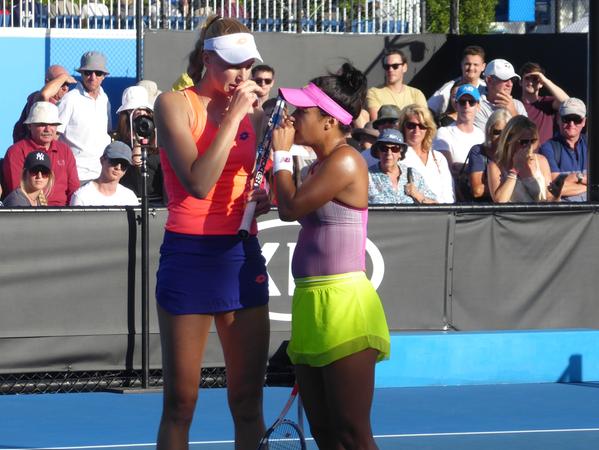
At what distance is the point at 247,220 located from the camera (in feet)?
15.1

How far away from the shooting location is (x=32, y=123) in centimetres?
1041

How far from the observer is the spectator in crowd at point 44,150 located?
1015 cm

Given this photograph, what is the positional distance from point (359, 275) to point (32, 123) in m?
A: 6.35

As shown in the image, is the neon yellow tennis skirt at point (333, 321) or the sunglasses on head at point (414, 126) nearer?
the neon yellow tennis skirt at point (333, 321)

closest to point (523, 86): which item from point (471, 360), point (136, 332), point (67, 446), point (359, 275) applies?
point (471, 360)

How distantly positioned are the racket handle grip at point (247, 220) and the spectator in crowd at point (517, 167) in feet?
18.8

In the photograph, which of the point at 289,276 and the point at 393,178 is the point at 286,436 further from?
the point at 393,178

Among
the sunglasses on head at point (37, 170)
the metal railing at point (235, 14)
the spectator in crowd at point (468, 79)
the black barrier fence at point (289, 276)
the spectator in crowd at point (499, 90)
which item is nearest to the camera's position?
the black barrier fence at point (289, 276)

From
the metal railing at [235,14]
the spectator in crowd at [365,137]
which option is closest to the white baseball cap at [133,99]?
the spectator in crowd at [365,137]

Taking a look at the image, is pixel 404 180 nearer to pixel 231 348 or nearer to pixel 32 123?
pixel 32 123

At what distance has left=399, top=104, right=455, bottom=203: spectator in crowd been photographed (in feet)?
33.8

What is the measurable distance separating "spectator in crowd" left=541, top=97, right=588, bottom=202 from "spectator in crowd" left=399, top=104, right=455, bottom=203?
1150mm

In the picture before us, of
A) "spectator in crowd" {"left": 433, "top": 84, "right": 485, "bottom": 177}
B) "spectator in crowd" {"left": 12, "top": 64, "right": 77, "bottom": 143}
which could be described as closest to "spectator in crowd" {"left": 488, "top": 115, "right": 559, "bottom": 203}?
"spectator in crowd" {"left": 433, "top": 84, "right": 485, "bottom": 177}

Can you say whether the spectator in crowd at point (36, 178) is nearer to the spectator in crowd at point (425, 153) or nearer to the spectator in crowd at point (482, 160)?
the spectator in crowd at point (425, 153)
